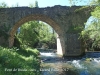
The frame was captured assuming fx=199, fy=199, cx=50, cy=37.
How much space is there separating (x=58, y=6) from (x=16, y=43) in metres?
7.21

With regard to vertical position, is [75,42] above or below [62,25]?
below

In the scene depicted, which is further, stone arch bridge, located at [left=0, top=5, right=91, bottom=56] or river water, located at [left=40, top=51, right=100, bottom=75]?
stone arch bridge, located at [left=0, top=5, right=91, bottom=56]

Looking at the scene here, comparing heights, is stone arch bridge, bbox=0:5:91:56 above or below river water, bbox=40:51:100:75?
above

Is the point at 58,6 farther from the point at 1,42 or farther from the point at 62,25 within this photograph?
the point at 1,42

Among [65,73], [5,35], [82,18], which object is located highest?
[82,18]

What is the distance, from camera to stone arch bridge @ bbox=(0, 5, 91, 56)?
21.1 meters

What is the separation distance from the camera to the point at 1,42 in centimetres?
2098

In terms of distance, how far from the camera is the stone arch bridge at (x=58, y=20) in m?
21.1

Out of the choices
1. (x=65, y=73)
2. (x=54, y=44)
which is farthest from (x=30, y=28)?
(x=65, y=73)

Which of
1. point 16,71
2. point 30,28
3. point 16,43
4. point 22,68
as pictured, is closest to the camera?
point 16,71

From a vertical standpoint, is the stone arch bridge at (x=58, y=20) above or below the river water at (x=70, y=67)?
above

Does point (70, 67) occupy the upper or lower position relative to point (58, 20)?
lower

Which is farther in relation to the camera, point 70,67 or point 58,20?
point 58,20

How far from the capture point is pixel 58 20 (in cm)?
2166
